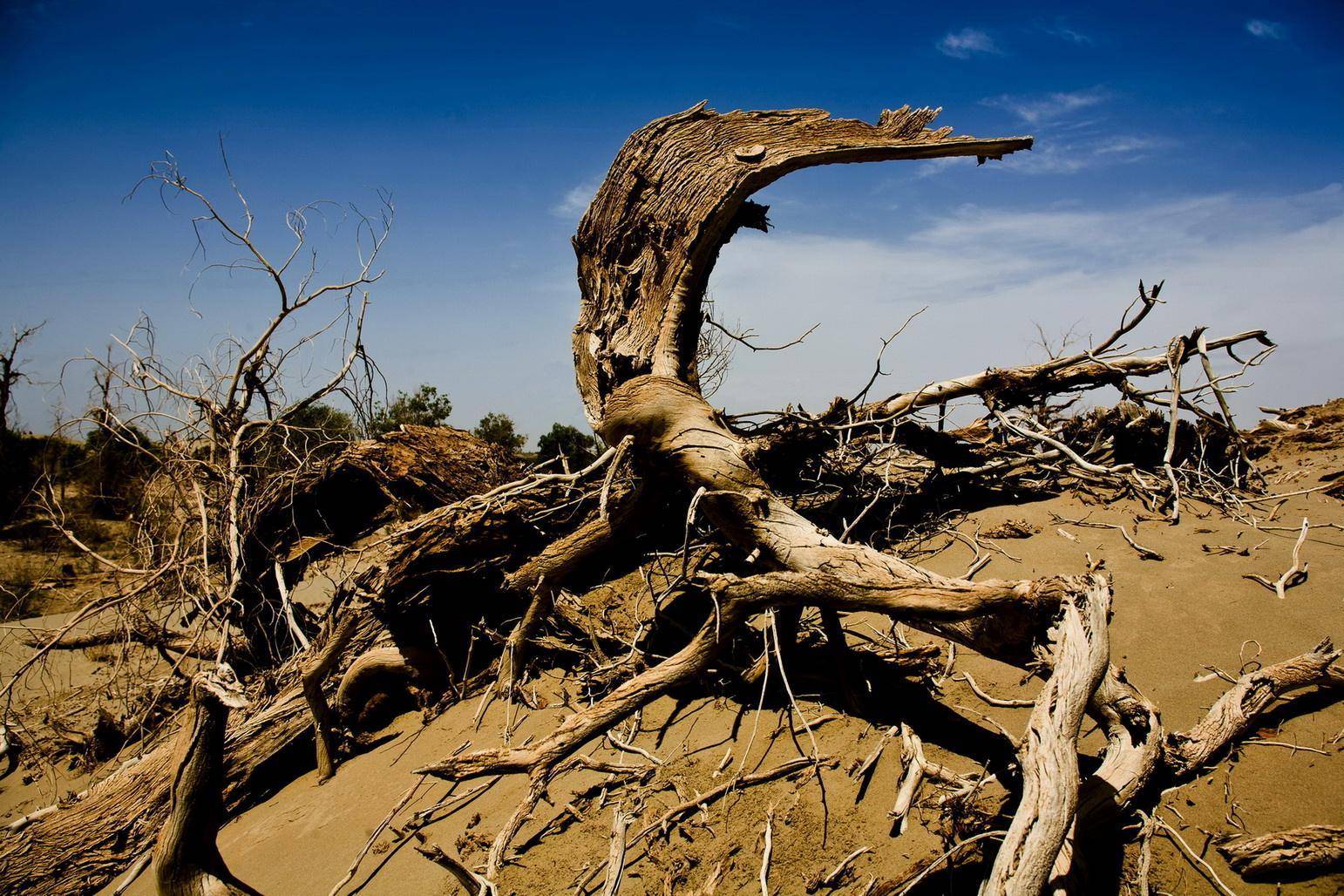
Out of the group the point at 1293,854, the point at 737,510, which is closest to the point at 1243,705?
the point at 1293,854

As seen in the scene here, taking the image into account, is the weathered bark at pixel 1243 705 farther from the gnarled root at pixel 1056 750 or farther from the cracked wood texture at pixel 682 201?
the cracked wood texture at pixel 682 201

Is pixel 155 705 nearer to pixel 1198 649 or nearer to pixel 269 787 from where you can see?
pixel 269 787

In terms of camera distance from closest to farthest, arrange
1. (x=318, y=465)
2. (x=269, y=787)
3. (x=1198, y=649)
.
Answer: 1. (x=1198, y=649)
2. (x=269, y=787)
3. (x=318, y=465)

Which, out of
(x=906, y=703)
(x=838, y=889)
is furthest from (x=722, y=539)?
(x=838, y=889)

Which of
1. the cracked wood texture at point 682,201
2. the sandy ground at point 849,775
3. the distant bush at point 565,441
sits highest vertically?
the cracked wood texture at point 682,201

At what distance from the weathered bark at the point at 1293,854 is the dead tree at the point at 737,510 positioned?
0.91 ft

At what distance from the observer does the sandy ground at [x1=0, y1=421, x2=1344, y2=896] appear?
217cm

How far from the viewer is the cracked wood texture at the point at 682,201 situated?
4031 mm

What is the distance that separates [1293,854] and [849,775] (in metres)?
1.28

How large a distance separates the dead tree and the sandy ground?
171mm

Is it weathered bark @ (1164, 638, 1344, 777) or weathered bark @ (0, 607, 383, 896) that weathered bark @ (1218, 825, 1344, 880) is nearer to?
weathered bark @ (1164, 638, 1344, 777)

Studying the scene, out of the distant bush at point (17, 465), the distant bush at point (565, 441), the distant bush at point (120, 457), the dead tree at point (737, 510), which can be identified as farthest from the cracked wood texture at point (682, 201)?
the distant bush at point (17, 465)

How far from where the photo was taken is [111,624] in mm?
5625

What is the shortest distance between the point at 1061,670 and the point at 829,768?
101 centimetres
